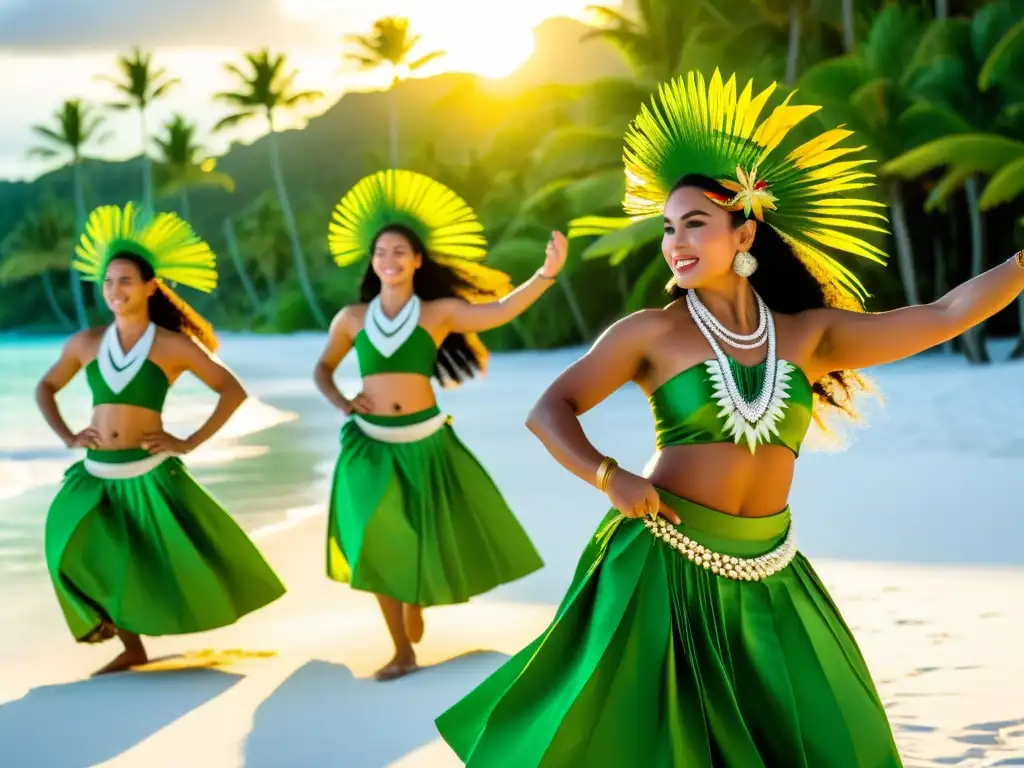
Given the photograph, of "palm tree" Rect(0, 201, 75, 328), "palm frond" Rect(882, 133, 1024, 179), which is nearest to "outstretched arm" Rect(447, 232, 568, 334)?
"palm frond" Rect(882, 133, 1024, 179)

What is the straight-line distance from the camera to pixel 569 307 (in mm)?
33531

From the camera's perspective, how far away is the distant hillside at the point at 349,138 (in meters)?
120

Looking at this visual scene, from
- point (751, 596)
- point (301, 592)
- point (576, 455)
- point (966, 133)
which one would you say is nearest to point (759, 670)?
point (751, 596)

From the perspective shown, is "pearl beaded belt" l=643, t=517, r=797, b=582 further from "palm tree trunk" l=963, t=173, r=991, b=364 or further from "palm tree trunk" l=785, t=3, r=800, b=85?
"palm tree trunk" l=785, t=3, r=800, b=85

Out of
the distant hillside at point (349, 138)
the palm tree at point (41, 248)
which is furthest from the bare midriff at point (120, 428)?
the distant hillside at point (349, 138)

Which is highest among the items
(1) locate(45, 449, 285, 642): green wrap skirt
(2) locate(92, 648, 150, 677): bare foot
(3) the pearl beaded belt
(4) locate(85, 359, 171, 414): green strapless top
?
(4) locate(85, 359, 171, 414): green strapless top

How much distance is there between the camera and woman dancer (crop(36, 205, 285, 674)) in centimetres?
563

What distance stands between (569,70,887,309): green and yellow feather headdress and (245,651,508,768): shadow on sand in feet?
6.49

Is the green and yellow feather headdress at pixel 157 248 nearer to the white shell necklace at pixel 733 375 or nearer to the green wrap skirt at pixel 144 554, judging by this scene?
the green wrap skirt at pixel 144 554

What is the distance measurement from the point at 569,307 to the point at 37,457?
59.3 feet

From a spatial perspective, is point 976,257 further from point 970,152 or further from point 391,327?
point 391,327

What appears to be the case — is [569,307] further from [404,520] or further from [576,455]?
[576,455]

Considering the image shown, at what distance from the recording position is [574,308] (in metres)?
32.5

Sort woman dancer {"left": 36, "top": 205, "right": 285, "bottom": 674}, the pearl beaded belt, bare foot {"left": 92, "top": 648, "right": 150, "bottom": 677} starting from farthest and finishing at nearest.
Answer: bare foot {"left": 92, "top": 648, "right": 150, "bottom": 677}, woman dancer {"left": 36, "top": 205, "right": 285, "bottom": 674}, the pearl beaded belt
